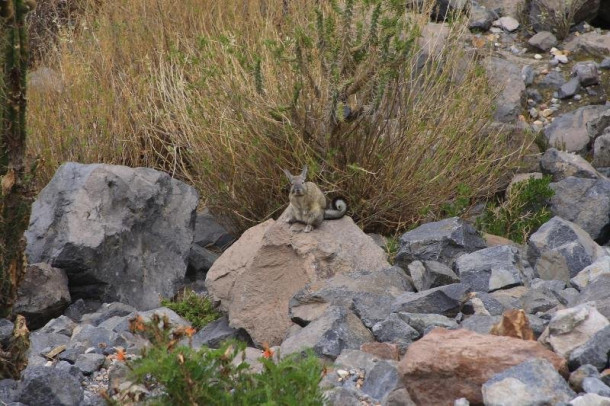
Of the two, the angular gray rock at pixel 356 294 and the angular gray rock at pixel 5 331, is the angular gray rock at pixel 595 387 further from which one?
the angular gray rock at pixel 5 331

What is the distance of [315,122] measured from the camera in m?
7.34

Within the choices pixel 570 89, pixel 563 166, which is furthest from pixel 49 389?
pixel 570 89

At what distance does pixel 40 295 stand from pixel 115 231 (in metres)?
0.75

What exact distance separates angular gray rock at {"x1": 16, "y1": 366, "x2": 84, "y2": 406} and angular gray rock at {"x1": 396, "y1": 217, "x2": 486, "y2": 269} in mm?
2751

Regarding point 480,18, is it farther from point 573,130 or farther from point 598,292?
point 598,292

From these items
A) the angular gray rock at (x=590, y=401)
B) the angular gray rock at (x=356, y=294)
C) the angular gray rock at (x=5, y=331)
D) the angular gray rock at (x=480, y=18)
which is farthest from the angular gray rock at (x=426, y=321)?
the angular gray rock at (x=480, y=18)

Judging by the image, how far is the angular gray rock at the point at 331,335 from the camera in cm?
511

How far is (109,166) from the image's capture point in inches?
299

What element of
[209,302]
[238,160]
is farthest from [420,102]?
[209,302]

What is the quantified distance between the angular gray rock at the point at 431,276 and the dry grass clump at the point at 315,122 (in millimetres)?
1014

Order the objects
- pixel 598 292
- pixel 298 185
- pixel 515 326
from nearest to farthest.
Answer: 1. pixel 515 326
2. pixel 598 292
3. pixel 298 185

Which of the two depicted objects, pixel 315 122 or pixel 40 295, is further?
pixel 315 122

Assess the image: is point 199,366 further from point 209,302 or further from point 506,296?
point 209,302

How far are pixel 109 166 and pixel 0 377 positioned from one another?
3.05m
